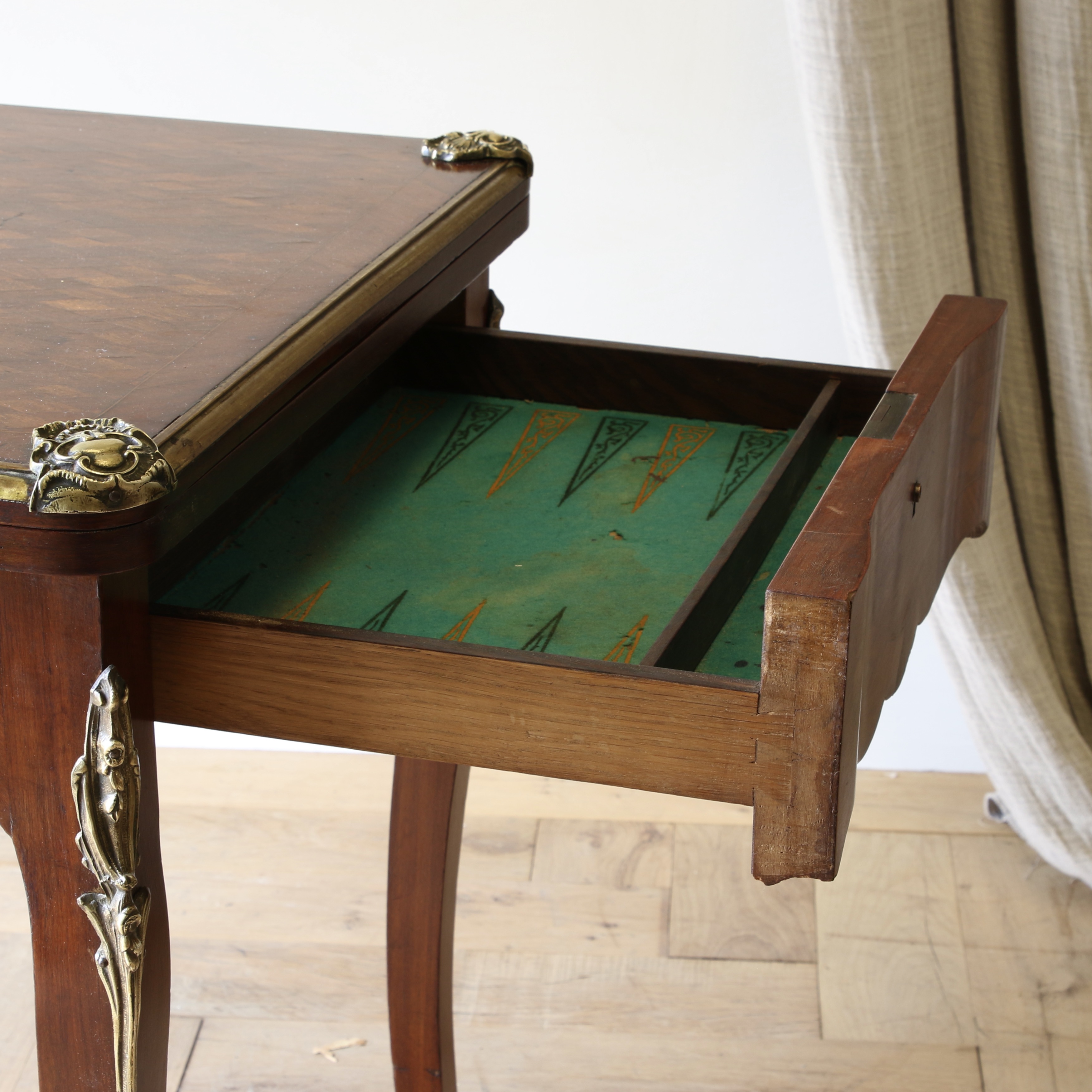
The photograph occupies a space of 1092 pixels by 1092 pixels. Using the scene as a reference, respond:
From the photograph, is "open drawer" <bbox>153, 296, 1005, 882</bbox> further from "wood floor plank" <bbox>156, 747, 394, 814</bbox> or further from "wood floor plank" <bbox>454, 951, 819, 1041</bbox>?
"wood floor plank" <bbox>156, 747, 394, 814</bbox>

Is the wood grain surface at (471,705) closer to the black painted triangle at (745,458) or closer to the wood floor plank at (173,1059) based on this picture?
the black painted triangle at (745,458)

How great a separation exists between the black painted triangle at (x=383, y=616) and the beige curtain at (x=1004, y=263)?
81 centimetres

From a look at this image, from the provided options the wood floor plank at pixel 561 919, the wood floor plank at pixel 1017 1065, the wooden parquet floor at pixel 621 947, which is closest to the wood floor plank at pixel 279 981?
the wooden parquet floor at pixel 621 947

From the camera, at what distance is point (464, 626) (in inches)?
28.9

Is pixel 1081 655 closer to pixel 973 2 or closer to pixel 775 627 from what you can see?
pixel 973 2

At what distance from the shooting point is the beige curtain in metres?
1.35

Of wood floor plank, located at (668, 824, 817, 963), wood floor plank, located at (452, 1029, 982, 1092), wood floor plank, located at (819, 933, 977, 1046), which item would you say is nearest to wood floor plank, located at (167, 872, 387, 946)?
wood floor plank, located at (452, 1029, 982, 1092)

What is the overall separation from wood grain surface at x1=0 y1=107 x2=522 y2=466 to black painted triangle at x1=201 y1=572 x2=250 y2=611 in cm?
14

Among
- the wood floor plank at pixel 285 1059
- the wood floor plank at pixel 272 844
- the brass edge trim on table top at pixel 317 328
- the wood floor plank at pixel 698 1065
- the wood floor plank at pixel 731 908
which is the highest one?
the brass edge trim on table top at pixel 317 328

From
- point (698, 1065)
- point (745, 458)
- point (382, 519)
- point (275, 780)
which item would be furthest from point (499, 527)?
point (275, 780)

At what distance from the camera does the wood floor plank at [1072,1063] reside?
1.35 metres

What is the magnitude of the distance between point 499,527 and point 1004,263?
869mm

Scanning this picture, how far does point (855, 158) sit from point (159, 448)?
0.96 meters

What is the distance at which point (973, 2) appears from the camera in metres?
1.39
